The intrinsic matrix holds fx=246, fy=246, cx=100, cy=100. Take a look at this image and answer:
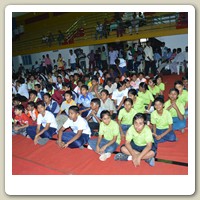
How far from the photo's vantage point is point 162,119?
355 centimetres

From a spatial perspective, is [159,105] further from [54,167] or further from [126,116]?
[54,167]

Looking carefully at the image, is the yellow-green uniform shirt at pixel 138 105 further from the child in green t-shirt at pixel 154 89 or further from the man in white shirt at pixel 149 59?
the man in white shirt at pixel 149 59

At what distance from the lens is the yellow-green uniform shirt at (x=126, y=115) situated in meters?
3.85

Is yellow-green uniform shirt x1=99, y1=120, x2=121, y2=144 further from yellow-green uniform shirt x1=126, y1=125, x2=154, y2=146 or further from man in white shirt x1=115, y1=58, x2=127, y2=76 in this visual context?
man in white shirt x1=115, y1=58, x2=127, y2=76

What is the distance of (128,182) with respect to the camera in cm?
Answer: 279

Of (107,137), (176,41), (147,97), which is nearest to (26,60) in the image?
(176,41)

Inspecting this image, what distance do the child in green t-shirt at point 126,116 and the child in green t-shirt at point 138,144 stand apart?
646 millimetres

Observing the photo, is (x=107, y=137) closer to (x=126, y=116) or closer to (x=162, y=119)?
(x=126, y=116)

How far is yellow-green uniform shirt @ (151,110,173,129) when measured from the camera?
351 cm

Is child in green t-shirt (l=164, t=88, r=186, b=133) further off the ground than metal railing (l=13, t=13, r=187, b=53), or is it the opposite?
metal railing (l=13, t=13, r=187, b=53)

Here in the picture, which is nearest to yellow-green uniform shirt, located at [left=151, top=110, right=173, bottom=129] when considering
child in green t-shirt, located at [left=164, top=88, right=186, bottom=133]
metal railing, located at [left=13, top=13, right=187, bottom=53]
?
child in green t-shirt, located at [left=164, top=88, right=186, bottom=133]

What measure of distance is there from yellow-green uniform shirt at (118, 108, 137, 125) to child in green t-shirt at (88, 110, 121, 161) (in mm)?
549

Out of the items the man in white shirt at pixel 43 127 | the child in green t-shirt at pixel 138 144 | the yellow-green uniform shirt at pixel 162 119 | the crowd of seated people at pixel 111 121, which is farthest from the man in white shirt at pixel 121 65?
the child in green t-shirt at pixel 138 144

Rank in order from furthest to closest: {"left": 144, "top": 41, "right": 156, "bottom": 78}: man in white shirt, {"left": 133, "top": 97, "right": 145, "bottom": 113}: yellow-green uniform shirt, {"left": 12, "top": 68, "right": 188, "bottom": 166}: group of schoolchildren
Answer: {"left": 144, "top": 41, "right": 156, "bottom": 78}: man in white shirt → {"left": 133, "top": 97, "right": 145, "bottom": 113}: yellow-green uniform shirt → {"left": 12, "top": 68, "right": 188, "bottom": 166}: group of schoolchildren
